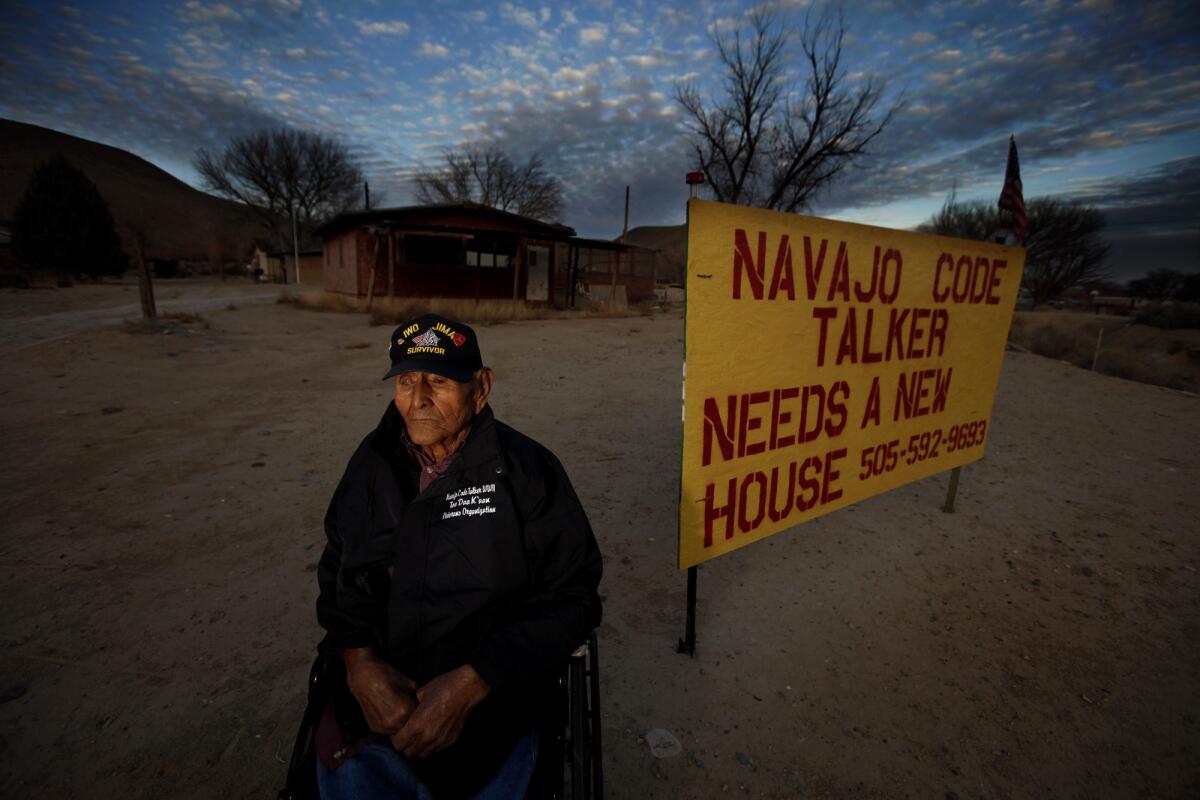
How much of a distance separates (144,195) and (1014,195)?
114 metres

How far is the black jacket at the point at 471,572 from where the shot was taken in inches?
55.6

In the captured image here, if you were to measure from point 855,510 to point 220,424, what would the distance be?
6656mm

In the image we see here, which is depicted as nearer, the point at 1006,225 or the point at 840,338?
the point at 840,338

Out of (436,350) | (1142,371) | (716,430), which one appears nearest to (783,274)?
(716,430)

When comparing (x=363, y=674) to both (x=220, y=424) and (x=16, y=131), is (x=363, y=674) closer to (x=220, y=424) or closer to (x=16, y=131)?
(x=220, y=424)

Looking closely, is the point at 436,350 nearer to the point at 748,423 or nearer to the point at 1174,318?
the point at 748,423

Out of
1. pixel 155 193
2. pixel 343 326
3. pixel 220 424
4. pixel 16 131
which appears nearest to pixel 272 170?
pixel 343 326

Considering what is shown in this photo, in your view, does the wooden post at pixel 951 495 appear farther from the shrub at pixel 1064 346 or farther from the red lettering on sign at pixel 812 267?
the shrub at pixel 1064 346

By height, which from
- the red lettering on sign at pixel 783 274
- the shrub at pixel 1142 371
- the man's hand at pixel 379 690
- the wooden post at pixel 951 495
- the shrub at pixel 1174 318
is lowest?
the wooden post at pixel 951 495

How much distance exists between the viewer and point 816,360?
98.7 inches

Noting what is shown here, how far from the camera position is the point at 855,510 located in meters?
4.05

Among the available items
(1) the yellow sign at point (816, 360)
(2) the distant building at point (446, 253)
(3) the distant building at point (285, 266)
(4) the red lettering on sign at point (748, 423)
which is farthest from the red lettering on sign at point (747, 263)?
(3) the distant building at point (285, 266)

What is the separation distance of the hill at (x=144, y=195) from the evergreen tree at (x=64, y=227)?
14.7 metres

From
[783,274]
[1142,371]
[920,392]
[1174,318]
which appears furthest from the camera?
[1174,318]
